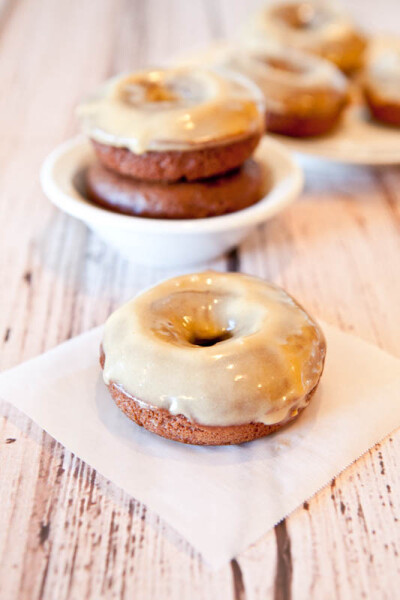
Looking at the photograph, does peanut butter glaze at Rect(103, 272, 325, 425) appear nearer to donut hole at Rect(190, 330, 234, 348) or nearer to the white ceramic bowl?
donut hole at Rect(190, 330, 234, 348)

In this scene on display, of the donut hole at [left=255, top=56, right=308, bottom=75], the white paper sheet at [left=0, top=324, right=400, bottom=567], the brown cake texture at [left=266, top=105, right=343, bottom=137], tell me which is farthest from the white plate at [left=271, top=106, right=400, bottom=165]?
the white paper sheet at [left=0, top=324, right=400, bottom=567]

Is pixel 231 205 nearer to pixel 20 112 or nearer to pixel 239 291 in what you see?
pixel 239 291

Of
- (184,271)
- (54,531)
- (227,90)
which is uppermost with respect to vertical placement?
(227,90)

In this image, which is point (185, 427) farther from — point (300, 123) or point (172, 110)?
point (300, 123)

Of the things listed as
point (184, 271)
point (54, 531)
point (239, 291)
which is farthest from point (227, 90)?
point (54, 531)

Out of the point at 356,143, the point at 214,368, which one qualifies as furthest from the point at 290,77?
the point at 214,368
